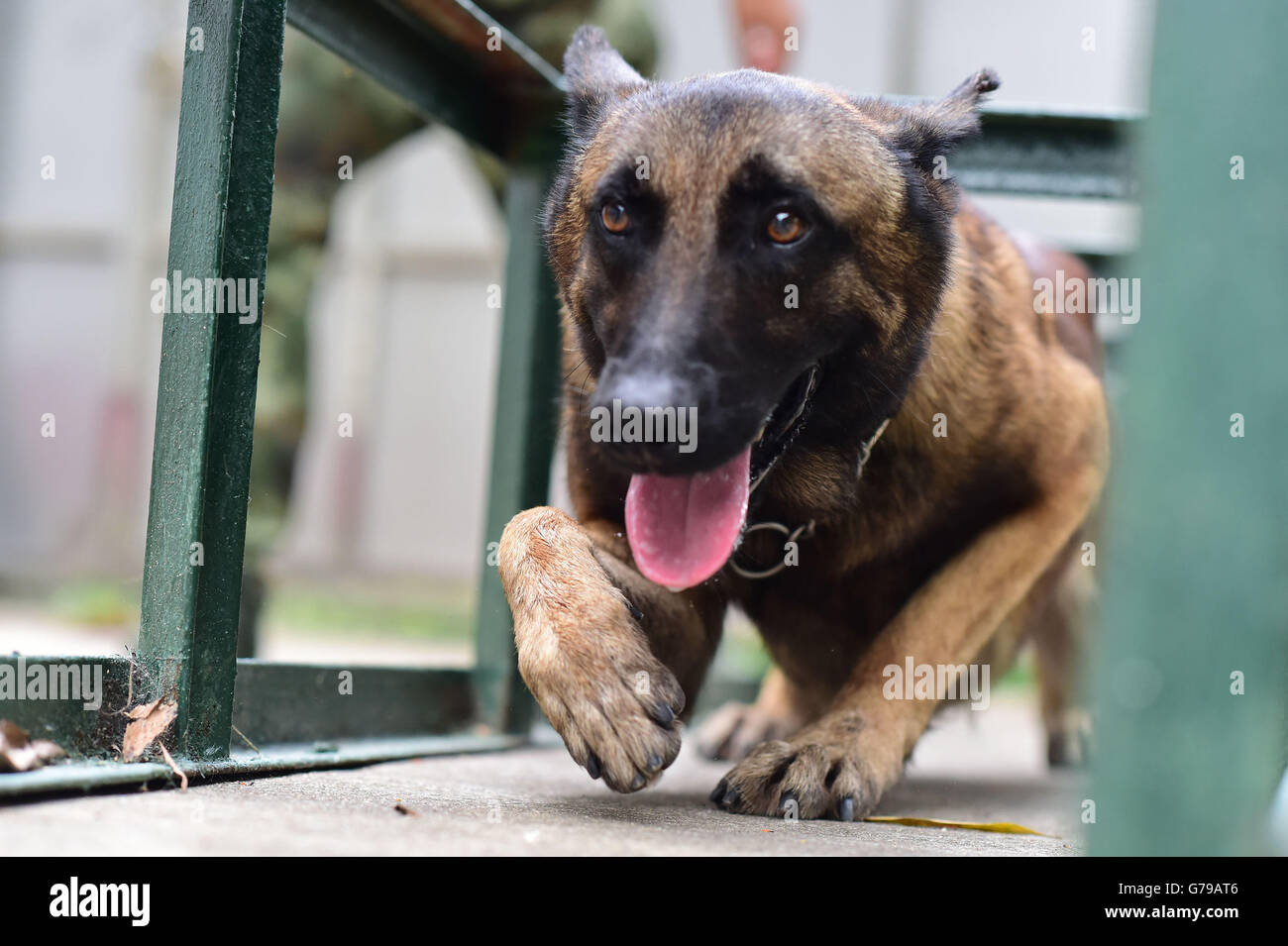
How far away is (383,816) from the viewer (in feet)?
6.63

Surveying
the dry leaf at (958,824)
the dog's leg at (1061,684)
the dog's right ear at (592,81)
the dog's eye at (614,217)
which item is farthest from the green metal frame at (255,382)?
the dog's leg at (1061,684)

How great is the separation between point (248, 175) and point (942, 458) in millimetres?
1694

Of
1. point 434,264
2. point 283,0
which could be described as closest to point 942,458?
point 283,0

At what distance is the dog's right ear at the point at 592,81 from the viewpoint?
2.96 metres

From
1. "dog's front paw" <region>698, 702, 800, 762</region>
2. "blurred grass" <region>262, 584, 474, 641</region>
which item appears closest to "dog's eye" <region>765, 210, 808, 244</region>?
"dog's front paw" <region>698, 702, 800, 762</region>

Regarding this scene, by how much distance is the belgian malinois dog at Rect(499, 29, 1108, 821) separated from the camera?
7.58 ft

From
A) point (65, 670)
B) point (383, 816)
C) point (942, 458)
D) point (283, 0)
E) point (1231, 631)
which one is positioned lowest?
point (383, 816)

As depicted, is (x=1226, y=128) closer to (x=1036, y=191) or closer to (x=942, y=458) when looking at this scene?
(x=942, y=458)

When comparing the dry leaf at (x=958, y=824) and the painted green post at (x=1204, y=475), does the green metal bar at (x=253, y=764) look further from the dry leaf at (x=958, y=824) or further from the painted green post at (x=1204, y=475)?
the painted green post at (x=1204, y=475)

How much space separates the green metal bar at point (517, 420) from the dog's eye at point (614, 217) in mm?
1359

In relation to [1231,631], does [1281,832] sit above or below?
below

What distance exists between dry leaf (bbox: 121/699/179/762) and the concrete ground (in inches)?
5.8

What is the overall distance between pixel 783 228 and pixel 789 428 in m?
0.43

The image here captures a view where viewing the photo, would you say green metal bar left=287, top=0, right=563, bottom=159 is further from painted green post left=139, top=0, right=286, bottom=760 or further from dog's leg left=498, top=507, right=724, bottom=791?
dog's leg left=498, top=507, right=724, bottom=791
